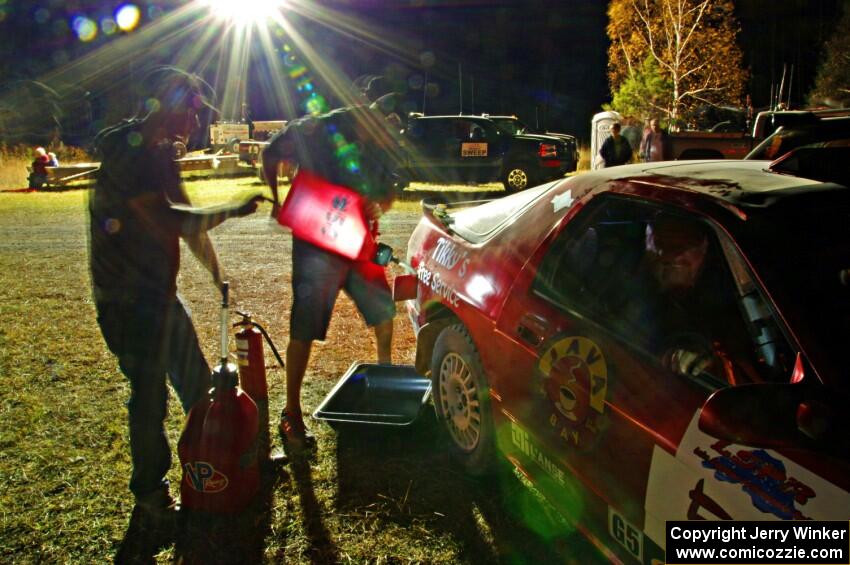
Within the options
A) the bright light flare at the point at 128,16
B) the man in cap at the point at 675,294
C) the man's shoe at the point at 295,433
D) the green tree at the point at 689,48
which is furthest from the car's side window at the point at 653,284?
the bright light flare at the point at 128,16

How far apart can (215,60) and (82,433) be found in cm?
3391

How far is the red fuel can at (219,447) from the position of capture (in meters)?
2.76

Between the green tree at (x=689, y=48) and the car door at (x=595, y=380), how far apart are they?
24756 millimetres

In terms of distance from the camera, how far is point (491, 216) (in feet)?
10.8

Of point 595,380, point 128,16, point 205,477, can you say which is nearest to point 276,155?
point 205,477

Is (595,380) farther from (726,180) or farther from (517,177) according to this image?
(517,177)

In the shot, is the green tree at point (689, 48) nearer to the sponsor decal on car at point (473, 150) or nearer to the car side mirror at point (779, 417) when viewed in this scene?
the sponsor decal on car at point (473, 150)

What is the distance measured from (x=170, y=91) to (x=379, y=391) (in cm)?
209

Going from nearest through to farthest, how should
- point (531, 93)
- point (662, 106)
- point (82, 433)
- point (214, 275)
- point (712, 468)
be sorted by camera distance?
point (712, 468)
point (214, 275)
point (82, 433)
point (662, 106)
point (531, 93)

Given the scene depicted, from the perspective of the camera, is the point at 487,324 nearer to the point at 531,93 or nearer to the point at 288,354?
the point at 288,354

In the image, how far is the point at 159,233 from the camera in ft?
8.89

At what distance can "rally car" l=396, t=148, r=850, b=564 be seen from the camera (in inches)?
63.1

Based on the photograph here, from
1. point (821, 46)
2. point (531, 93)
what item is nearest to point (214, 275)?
point (531, 93)

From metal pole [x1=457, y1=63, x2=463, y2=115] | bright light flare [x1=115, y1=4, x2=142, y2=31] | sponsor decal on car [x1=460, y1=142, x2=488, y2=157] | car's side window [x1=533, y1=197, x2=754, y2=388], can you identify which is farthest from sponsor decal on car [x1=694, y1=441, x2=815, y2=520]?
bright light flare [x1=115, y1=4, x2=142, y2=31]
